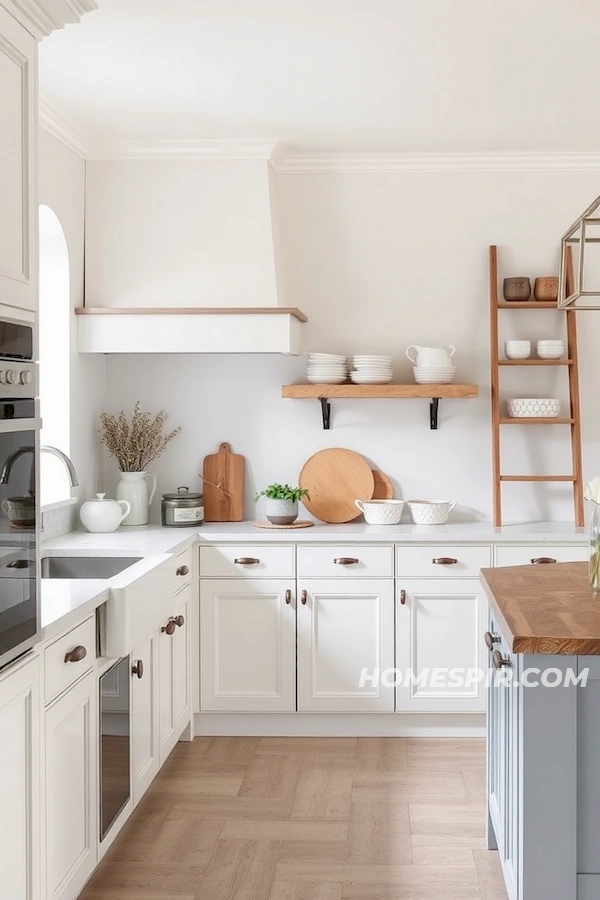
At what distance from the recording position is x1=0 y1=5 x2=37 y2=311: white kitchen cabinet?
2.21 m

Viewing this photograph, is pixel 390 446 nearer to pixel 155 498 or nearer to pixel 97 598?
pixel 155 498

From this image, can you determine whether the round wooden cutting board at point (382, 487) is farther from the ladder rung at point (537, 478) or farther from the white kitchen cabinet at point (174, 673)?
the white kitchen cabinet at point (174, 673)

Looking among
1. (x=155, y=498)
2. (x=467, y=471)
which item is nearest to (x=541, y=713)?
(x=467, y=471)

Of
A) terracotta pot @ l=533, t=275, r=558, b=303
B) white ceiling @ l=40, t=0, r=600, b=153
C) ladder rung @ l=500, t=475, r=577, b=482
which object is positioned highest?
white ceiling @ l=40, t=0, r=600, b=153

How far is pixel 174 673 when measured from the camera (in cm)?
394

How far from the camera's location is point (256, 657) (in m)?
4.36

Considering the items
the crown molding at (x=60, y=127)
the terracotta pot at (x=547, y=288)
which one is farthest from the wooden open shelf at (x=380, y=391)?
the crown molding at (x=60, y=127)

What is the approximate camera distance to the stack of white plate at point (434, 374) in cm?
452

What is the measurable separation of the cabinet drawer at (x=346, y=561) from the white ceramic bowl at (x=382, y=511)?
0.27m

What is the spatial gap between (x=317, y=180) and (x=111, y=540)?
1953mm

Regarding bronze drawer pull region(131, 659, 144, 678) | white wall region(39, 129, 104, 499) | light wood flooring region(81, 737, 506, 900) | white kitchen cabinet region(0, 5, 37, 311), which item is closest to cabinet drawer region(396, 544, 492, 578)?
light wood flooring region(81, 737, 506, 900)

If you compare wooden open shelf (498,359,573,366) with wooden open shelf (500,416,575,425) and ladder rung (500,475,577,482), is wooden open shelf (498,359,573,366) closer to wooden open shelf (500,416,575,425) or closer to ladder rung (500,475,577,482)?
wooden open shelf (500,416,575,425)

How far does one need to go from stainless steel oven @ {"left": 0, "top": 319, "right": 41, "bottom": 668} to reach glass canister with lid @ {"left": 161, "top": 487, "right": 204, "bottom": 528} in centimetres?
214

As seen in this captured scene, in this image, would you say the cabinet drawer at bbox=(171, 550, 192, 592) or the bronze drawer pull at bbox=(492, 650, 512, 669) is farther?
the cabinet drawer at bbox=(171, 550, 192, 592)
